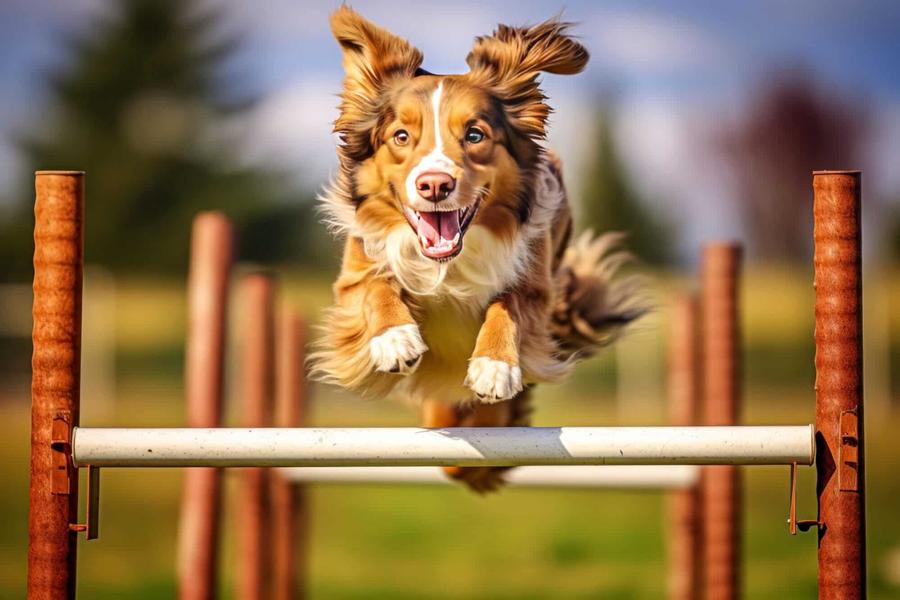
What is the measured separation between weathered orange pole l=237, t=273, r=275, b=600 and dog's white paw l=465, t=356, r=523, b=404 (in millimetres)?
2334

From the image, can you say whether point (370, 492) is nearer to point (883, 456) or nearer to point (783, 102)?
A: point (883, 456)

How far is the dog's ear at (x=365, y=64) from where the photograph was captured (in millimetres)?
3578

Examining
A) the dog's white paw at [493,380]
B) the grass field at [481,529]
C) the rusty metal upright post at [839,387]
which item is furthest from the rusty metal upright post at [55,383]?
the grass field at [481,529]

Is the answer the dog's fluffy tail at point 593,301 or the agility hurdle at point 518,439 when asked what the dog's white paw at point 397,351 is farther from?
the dog's fluffy tail at point 593,301

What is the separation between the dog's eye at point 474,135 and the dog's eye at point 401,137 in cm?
17

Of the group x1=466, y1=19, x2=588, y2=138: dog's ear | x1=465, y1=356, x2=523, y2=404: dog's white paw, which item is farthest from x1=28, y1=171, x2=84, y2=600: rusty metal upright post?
x1=466, y1=19, x2=588, y2=138: dog's ear

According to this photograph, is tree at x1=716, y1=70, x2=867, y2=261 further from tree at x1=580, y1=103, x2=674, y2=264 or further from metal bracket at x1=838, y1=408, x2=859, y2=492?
metal bracket at x1=838, y1=408, x2=859, y2=492

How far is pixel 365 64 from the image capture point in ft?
11.8

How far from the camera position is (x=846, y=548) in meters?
2.81

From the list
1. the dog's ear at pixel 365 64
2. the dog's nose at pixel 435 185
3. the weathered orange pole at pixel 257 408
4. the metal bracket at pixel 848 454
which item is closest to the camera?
the metal bracket at pixel 848 454

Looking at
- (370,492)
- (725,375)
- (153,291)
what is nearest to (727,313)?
(725,375)

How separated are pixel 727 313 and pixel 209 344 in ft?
6.89

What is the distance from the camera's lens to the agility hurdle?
282 cm

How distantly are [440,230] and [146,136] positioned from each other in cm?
2570
